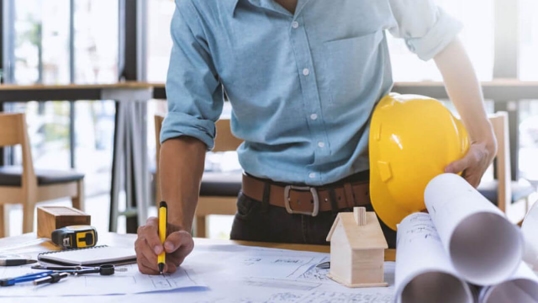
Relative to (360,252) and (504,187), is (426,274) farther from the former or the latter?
(504,187)

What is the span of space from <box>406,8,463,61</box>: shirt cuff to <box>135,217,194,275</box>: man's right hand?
2.34ft

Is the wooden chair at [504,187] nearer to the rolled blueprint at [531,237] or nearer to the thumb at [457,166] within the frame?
the thumb at [457,166]

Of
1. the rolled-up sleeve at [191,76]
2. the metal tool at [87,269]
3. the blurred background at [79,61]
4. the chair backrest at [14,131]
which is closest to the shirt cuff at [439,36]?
the rolled-up sleeve at [191,76]

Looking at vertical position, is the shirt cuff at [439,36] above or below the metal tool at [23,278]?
above

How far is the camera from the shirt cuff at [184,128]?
4.55 feet

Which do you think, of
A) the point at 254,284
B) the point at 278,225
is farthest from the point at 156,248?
the point at 278,225

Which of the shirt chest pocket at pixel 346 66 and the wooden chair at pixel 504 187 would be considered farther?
the wooden chair at pixel 504 187

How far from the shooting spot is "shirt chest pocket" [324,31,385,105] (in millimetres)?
1464

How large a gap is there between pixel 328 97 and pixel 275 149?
0.17m

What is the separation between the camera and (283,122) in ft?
4.88

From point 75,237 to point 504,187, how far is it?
2.03 metres

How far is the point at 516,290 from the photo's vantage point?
792 mm

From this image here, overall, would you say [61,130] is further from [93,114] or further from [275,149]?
[275,149]

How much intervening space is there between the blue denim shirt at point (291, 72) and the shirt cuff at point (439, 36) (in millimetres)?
98
